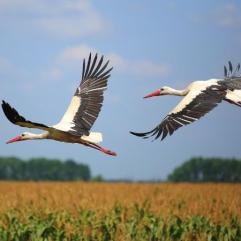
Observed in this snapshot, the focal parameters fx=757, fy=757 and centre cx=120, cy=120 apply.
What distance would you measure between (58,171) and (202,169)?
19398mm

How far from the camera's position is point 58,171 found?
8681 cm

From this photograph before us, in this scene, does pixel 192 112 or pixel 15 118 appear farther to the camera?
pixel 192 112

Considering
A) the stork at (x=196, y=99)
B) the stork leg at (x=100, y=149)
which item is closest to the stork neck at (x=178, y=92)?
the stork at (x=196, y=99)

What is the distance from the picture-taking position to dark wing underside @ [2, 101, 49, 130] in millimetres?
9547

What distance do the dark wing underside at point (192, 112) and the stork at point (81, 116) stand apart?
4.13ft

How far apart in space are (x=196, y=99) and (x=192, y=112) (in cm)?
38

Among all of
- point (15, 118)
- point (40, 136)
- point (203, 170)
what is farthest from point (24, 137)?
point (203, 170)

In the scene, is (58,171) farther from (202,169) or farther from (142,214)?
(142,214)

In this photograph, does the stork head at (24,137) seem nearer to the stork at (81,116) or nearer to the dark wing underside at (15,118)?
the stork at (81,116)

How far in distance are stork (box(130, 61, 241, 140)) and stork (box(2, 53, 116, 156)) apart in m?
1.02

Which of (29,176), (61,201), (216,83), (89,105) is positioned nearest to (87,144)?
(89,105)

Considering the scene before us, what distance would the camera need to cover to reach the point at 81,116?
39.8 ft

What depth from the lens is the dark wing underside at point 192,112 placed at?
10109 millimetres

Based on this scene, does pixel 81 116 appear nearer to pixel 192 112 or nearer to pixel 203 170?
pixel 192 112
